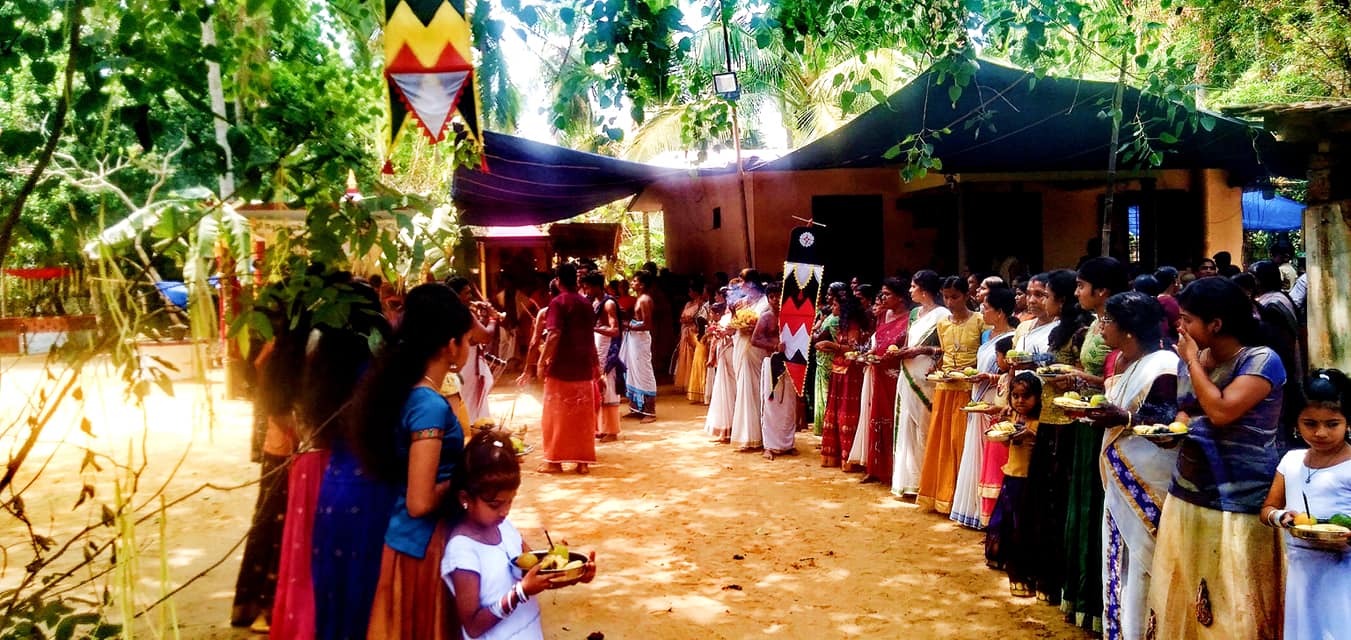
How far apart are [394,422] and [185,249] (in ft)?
2.56

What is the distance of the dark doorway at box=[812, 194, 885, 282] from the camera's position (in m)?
13.3

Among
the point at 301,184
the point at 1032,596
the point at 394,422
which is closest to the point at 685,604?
the point at 1032,596

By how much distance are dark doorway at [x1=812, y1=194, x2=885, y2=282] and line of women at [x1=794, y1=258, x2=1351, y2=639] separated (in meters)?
5.79

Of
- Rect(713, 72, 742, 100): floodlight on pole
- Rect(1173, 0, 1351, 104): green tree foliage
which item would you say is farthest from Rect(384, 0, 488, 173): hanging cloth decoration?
Rect(1173, 0, 1351, 104): green tree foliage

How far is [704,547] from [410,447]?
11.2 feet

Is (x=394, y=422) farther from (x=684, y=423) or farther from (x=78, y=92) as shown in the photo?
(x=684, y=423)

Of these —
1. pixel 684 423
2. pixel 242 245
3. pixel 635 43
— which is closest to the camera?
pixel 242 245

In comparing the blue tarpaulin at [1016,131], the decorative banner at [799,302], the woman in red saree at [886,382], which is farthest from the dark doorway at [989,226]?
the woman in red saree at [886,382]

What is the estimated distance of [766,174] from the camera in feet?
43.4

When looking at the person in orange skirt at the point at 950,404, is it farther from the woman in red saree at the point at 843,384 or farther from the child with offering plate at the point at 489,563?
the child with offering plate at the point at 489,563

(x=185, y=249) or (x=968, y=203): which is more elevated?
(x=968, y=203)

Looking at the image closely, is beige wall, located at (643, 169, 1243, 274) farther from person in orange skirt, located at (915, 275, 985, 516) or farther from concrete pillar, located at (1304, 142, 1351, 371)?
concrete pillar, located at (1304, 142, 1351, 371)

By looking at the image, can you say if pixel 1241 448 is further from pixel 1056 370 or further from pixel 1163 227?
pixel 1163 227

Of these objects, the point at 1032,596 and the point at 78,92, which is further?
the point at 1032,596
